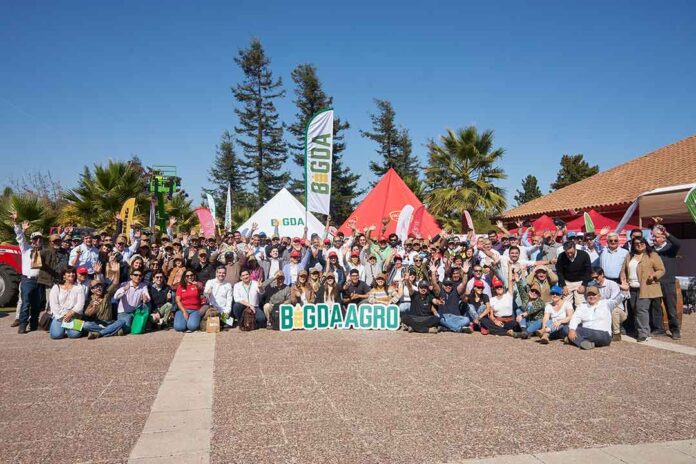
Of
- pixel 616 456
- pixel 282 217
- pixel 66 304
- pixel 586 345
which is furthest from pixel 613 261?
pixel 282 217

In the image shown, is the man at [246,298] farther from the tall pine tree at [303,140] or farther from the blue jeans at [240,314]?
the tall pine tree at [303,140]

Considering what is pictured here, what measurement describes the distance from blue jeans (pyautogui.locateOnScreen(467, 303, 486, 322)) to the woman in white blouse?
6409 mm

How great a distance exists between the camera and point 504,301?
8.26m

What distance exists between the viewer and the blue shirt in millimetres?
8222

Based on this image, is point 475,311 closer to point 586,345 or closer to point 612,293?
point 586,345

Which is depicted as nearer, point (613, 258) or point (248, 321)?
point (613, 258)

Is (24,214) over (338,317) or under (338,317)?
over

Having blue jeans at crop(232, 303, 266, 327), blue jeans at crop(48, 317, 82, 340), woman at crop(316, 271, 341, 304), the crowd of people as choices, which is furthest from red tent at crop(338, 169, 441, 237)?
blue jeans at crop(48, 317, 82, 340)

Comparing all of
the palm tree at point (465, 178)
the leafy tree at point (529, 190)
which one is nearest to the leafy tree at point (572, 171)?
the leafy tree at point (529, 190)

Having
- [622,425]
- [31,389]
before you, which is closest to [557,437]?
[622,425]

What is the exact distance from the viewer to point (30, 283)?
834 cm

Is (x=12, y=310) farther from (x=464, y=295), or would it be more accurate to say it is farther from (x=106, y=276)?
(x=464, y=295)

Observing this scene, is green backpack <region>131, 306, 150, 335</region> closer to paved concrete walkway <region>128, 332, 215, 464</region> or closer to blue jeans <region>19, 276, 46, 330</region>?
blue jeans <region>19, 276, 46, 330</region>

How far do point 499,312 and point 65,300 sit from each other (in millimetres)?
7048
